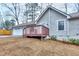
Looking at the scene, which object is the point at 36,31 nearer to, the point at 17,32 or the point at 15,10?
the point at 17,32

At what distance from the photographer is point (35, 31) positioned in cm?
345

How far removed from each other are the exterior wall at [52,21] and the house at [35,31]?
2.5 inches

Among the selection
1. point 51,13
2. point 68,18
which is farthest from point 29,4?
point 68,18

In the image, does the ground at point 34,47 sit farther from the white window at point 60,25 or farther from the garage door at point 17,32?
the white window at point 60,25

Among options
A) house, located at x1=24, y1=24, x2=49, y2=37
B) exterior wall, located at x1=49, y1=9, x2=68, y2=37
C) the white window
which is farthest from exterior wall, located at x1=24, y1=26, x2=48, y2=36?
the white window

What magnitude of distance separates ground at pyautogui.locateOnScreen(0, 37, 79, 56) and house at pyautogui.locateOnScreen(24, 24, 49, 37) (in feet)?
0.28

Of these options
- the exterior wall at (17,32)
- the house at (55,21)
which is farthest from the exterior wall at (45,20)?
the exterior wall at (17,32)

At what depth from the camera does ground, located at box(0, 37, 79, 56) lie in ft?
10.9

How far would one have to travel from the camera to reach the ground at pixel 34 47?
3328 millimetres

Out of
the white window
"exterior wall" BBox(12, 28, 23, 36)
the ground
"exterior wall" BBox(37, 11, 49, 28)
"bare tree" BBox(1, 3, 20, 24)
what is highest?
"bare tree" BBox(1, 3, 20, 24)

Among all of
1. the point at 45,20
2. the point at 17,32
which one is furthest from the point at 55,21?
the point at 17,32

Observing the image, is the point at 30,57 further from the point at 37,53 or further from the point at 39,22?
the point at 39,22

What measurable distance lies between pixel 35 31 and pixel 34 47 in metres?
0.25

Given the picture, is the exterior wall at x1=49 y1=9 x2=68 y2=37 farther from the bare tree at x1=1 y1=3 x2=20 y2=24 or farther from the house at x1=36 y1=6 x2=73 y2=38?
the bare tree at x1=1 y1=3 x2=20 y2=24
